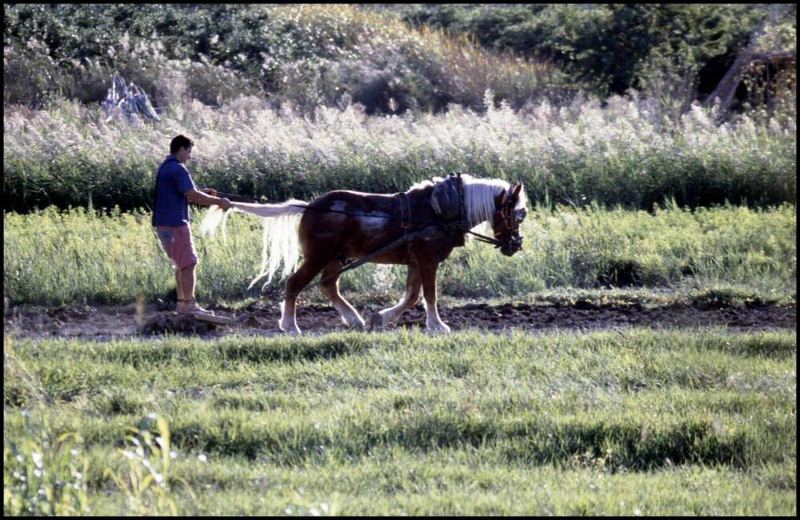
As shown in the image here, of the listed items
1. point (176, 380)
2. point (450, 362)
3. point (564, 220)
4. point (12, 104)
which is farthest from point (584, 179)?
point (12, 104)

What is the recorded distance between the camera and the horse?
10.7 m

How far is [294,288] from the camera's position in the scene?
1088 cm

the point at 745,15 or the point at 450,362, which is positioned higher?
the point at 745,15

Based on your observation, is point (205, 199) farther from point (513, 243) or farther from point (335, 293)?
point (513, 243)

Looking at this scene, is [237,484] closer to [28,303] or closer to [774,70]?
[28,303]

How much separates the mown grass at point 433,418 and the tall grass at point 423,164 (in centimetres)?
615

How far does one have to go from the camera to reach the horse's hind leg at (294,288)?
35.3 feet

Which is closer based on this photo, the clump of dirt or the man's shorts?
the man's shorts

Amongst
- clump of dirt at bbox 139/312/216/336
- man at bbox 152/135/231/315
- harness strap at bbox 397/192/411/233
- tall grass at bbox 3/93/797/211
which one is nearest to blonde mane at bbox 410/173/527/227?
harness strap at bbox 397/192/411/233

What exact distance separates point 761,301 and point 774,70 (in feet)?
40.1

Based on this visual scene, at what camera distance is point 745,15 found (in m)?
27.0

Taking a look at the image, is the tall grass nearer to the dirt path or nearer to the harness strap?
the dirt path

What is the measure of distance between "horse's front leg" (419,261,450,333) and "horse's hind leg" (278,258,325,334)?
0.92 m

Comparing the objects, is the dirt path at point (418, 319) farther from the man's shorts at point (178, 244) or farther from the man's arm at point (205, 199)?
the man's arm at point (205, 199)
